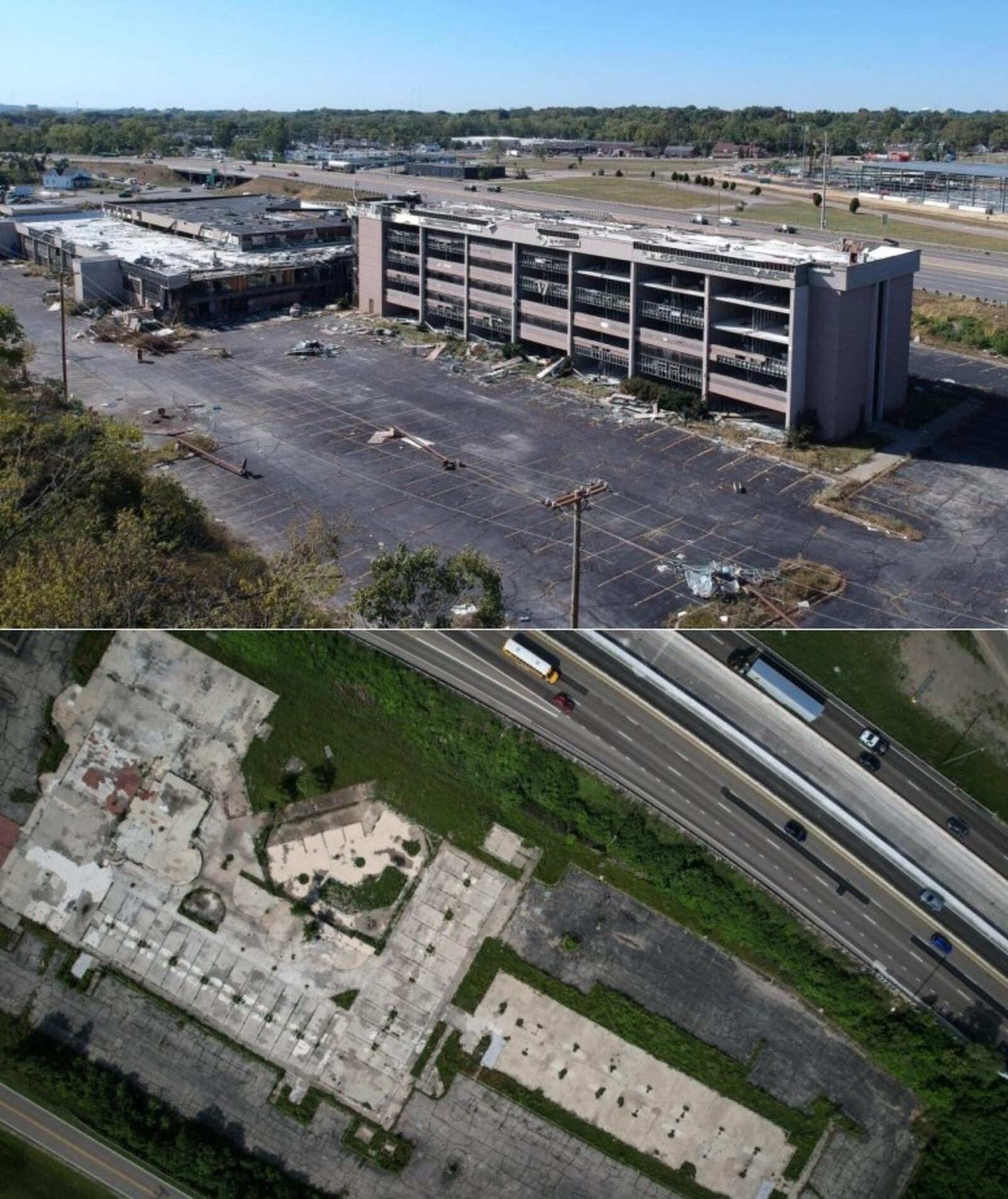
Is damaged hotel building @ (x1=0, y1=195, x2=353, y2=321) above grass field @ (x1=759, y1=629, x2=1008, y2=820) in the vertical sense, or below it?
above

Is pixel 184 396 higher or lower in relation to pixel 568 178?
lower

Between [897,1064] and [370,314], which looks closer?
[897,1064]

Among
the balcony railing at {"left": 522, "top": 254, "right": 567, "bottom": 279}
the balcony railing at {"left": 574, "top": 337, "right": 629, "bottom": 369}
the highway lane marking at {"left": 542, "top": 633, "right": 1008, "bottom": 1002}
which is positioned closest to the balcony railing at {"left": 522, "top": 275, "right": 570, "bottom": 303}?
the balcony railing at {"left": 522, "top": 254, "right": 567, "bottom": 279}

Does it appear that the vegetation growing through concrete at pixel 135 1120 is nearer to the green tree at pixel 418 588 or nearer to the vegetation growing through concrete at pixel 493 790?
the vegetation growing through concrete at pixel 493 790

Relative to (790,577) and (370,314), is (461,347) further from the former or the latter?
(790,577)

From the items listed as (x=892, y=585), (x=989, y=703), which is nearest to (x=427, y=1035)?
(x=989, y=703)

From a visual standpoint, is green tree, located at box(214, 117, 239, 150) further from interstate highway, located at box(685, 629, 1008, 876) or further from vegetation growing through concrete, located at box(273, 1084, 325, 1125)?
vegetation growing through concrete, located at box(273, 1084, 325, 1125)

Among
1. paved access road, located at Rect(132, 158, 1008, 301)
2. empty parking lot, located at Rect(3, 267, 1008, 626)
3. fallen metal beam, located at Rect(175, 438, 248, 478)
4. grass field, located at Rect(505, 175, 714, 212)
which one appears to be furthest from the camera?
grass field, located at Rect(505, 175, 714, 212)
